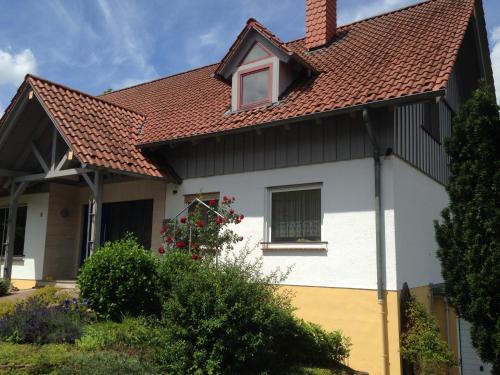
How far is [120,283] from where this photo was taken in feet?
28.7

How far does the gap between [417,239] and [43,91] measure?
916 centimetres

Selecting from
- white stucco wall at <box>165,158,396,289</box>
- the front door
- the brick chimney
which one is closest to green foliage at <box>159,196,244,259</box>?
white stucco wall at <box>165,158,396,289</box>

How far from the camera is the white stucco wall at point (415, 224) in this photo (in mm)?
9359

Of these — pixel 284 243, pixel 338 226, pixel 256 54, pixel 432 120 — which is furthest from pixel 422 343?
pixel 256 54

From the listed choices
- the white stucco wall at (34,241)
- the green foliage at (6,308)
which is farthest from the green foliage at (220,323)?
the white stucco wall at (34,241)

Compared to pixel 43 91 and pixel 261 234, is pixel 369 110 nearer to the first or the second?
pixel 261 234

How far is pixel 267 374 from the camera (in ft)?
22.1

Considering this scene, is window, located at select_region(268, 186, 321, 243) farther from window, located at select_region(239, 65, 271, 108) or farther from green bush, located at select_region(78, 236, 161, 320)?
green bush, located at select_region(78, 236, 161, 320)

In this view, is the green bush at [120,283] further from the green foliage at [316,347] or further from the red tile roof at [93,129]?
the green foliage at [316,347]

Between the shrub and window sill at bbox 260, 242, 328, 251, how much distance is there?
414 centimetres

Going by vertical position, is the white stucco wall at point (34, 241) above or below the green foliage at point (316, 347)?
above

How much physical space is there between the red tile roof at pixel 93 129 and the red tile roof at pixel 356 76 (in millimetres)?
604

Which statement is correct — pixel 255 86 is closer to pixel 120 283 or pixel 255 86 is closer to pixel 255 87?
pixel 255 87

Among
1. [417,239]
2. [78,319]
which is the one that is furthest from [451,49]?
[78,319]
